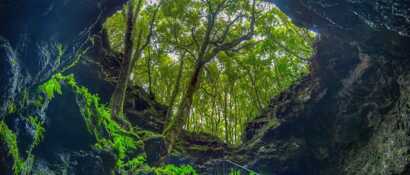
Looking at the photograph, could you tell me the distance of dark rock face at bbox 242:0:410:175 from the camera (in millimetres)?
5461

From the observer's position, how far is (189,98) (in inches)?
364

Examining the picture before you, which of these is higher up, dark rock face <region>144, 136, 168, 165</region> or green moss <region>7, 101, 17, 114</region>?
green moss <region>7, 101, 17, 114</region>

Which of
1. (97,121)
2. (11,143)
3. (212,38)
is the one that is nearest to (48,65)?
(11,143)

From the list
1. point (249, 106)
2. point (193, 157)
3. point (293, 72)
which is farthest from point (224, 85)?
point (193, 157)

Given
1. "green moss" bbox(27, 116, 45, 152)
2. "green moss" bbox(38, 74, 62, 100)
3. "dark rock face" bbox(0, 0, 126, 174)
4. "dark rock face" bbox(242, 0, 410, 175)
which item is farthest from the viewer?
"dark rock face" bbox(242, 0, 410, 175)

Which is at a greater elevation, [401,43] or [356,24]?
[356,24]

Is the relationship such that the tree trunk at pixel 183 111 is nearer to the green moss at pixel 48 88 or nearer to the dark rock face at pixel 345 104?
the dark rock face at pixel 345 104

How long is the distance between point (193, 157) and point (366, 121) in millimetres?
6072

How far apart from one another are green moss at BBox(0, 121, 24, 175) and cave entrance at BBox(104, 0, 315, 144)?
511 centimetres

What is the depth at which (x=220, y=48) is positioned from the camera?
973 cm

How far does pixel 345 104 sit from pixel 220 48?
360cm

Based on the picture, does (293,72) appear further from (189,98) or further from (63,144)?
(63,144)

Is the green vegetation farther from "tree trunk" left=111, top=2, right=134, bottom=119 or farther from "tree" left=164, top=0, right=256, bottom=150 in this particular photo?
"tree" left=164, top=0, right=256, bottom=150

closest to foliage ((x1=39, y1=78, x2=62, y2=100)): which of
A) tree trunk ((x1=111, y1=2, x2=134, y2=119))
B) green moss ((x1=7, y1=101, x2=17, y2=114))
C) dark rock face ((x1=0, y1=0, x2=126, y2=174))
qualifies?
dark rock face ((x1=0, y1=0, x2=126, y2=174))
